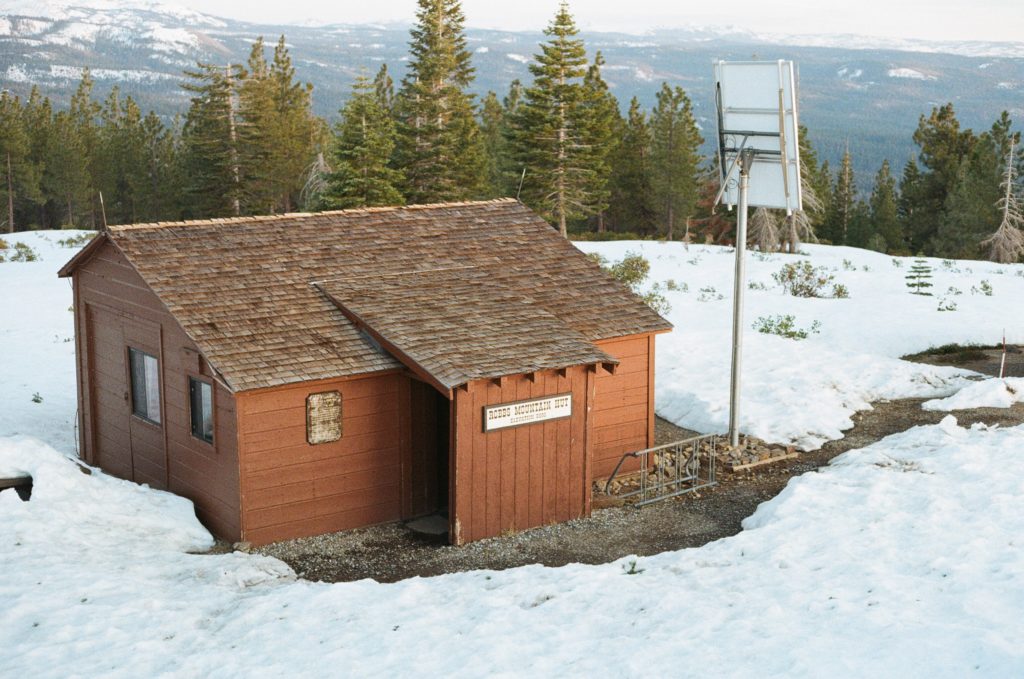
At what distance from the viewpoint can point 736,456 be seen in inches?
683

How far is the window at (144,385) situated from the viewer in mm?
15242

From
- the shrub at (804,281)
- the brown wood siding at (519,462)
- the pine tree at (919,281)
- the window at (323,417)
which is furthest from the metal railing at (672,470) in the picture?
the pine tree at (919,281)

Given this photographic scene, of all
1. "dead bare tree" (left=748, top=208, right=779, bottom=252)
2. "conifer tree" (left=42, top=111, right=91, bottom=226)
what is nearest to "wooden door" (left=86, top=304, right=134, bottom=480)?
"dead bare tree" (left=748, top=208, right=779, bottom=252)

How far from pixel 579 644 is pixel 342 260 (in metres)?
7.79

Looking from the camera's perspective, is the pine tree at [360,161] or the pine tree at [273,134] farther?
the pine tree at [273,134]

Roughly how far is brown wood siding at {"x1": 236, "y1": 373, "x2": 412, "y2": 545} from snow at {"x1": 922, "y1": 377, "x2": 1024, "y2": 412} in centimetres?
1029

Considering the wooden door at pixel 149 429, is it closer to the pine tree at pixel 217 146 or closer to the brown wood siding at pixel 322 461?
the brown wood siding at pixel 322 461

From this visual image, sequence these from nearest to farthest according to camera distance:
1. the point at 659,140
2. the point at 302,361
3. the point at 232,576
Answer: the point at 232,576 < the point at 302,361 < the point at 659,140

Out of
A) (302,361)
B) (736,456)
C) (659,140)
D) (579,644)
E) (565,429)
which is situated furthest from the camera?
(659,140)

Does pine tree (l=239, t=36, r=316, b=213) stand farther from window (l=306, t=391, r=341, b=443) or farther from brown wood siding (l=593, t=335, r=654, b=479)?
window (l=306, t=391, r=341, b=443)

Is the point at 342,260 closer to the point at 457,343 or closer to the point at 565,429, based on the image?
the point at 457,343

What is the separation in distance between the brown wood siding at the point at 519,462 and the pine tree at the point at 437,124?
36243mm

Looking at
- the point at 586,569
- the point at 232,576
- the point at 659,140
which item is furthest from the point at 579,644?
the point at 659,140

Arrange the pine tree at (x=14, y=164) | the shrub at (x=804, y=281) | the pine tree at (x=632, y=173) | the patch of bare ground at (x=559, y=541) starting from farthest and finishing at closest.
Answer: the pine tree at (x=14, y=164) < the pine tree at (x=632, y=173) < the shrub at (x=804, y=281) < the patch of bare ground at (x=559, y=541)
